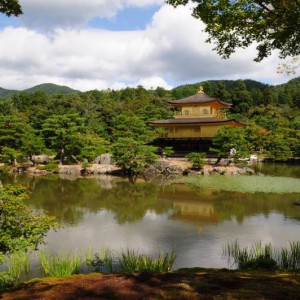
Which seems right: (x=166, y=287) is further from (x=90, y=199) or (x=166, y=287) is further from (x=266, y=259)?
(x=90, y=199)

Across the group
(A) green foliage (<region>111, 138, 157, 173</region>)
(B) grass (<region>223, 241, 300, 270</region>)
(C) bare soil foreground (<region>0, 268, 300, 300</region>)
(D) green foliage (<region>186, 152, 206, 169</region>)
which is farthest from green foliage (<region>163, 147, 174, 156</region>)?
(C) bare soil foreground (<region>0, 268, 300, 300</region>)

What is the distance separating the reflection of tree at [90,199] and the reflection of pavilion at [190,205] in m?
0.82

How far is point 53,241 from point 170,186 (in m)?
14.4

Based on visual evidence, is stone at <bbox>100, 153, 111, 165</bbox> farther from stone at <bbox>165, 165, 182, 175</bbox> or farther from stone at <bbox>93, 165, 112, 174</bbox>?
stone at <bbox>165, 165, 182, 175</bbox>

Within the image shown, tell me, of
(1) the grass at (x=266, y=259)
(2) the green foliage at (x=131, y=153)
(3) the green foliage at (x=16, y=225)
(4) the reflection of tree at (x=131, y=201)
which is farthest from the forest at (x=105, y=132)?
(3) the green foliage at (x=16, y=225)

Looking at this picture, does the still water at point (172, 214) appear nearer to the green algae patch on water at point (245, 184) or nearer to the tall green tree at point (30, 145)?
the green algae patch on water at point (245, 184)

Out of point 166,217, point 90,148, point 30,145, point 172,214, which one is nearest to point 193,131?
point 90,148

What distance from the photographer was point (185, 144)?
1572 inches

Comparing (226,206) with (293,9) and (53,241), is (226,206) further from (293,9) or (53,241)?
(293,9)

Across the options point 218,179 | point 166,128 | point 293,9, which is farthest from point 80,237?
point 166,128

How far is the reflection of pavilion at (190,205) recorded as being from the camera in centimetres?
1544

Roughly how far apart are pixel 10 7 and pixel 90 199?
1533 centimetres

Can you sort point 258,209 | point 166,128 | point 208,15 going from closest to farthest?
point 208,15
point 258,209
point 166,128

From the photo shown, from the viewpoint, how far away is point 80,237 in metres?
12.2
